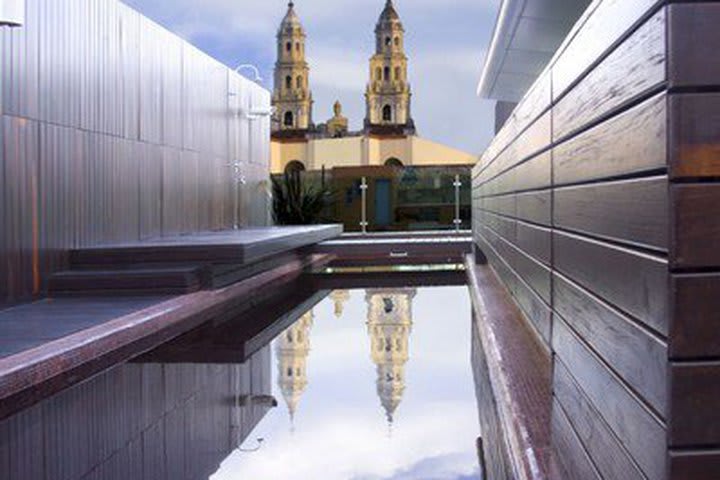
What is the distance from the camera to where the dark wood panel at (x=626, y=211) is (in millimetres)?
1343

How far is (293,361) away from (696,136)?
427 centimetres

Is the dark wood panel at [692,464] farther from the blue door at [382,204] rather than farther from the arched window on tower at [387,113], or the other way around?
the arched window on tower at [387,113]

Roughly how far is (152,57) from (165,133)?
76 cm

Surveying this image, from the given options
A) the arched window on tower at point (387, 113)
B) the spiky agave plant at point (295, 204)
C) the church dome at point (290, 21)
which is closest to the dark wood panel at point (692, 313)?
the spiky agave plant at point (295, 204)

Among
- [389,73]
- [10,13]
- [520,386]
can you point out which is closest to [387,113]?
[389,73]

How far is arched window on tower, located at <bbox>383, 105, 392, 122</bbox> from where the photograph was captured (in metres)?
55.4

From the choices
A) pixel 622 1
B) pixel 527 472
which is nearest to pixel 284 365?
pixel 527 472

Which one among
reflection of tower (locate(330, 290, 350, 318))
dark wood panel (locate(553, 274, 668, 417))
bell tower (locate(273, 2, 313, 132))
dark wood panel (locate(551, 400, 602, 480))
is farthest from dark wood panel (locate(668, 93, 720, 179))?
bell tower (locate(273, 2, 313, 132))

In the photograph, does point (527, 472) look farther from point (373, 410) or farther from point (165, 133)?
point (165, 133)

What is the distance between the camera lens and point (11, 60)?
5672 mm

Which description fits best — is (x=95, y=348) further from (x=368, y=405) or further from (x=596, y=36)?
(x=596, y=36)

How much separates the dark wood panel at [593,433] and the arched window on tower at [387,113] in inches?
2112

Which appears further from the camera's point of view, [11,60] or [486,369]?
[11,60]

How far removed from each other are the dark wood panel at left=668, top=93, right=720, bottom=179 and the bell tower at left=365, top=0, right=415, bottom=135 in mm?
52269
